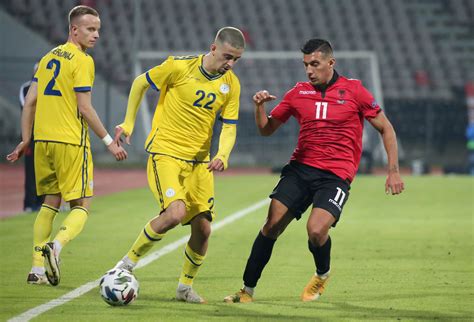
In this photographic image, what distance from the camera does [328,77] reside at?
816cm

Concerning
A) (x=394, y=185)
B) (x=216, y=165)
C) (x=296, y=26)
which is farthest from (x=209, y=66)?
(x=296, y=26)

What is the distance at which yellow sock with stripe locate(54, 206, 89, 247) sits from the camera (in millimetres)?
8375

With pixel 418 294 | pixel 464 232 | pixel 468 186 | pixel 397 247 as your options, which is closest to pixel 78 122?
pixel 418 294

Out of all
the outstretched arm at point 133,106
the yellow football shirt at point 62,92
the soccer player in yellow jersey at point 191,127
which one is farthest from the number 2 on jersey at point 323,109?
the yellow football shirt at point 62,92

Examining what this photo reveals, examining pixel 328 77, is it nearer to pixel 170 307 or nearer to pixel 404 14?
pixel 170 307

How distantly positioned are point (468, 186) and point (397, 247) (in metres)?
12.6

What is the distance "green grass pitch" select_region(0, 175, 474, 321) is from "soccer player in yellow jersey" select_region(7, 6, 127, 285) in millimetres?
500

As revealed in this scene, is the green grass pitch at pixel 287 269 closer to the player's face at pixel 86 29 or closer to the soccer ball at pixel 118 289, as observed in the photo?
the soccer ball at pixel 118 289

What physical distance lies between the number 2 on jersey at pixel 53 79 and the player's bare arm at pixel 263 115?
1.63 m

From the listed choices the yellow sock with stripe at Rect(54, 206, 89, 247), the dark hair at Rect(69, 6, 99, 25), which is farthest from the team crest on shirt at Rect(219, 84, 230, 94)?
the yellow sock with stripe at Rect(54, 206, 89, 247)

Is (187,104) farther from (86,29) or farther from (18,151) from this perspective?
(18,151)

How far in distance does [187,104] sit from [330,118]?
107 cm

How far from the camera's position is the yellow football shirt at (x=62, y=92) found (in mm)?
8414

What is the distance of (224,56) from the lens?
7762mm
